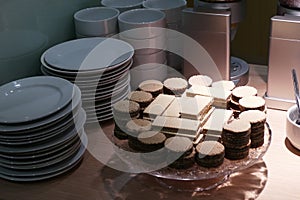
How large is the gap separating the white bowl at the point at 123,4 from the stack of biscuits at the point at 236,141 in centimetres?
52

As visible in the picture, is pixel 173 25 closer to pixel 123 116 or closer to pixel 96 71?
pixel 96 71

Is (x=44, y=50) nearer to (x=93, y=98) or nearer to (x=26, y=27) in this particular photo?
(x=26, y=27)

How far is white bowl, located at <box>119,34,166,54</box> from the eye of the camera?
1.09 metres

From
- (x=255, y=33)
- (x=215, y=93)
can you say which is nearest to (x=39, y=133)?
(x=215, y=93)

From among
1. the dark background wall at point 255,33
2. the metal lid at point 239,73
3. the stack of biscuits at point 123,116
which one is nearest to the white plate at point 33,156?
the stack of biscuits at point 123,116

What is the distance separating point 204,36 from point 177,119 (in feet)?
0.94

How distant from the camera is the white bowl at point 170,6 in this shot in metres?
1.17

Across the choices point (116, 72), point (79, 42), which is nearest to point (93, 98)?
point (116, 72)

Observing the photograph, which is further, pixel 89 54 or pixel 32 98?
pixel 89 54

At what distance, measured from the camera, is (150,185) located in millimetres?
849

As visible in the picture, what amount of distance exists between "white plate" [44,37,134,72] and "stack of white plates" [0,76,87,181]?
0.30ft

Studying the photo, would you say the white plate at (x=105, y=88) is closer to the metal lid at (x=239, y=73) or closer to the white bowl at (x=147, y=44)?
the white bowl at (x=147, y=44)

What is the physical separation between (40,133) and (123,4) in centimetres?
52

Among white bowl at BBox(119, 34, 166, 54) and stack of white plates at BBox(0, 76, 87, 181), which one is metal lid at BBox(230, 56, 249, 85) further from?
stack of white plates at BBox(0, 76, 87, 181)
